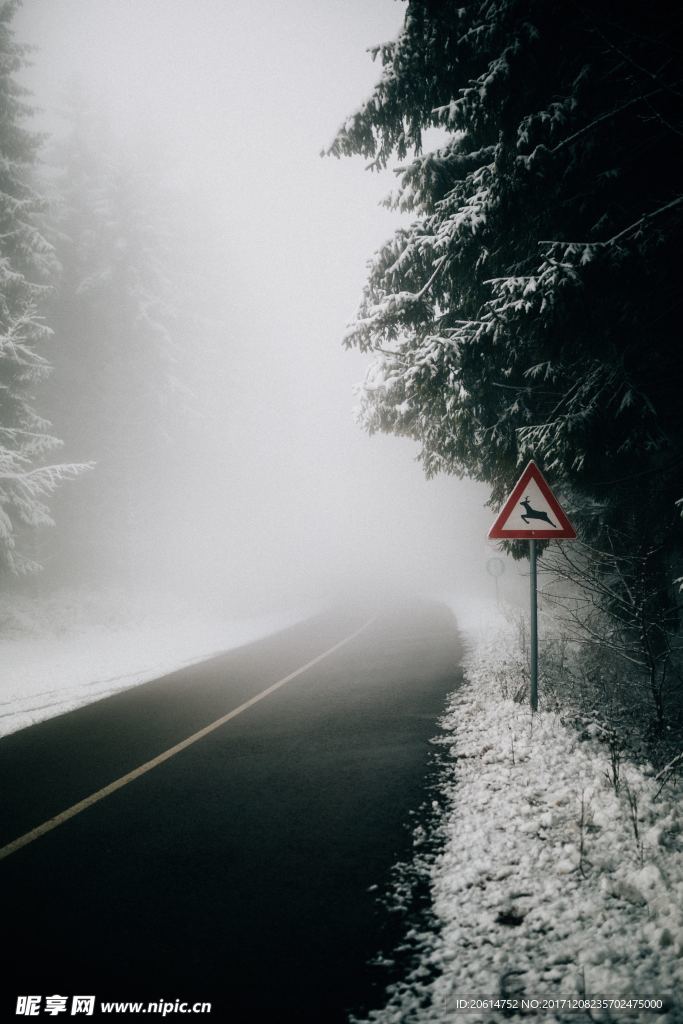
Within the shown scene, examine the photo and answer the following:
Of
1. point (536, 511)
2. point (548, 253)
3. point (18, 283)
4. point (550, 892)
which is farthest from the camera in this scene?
point (18, 283)

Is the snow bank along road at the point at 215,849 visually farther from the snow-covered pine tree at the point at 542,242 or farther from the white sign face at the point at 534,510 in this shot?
the snow-covered pine tree at the point at 542,242

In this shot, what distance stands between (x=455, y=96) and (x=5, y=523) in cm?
1281

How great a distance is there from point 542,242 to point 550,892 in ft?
16.7

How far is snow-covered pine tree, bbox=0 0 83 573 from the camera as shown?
1367 cm

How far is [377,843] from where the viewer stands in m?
3.91

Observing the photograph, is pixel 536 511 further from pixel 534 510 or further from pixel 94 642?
pixel 94 642

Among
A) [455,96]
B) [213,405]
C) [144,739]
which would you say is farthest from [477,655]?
[213,405]

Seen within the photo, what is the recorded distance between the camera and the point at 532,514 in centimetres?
619

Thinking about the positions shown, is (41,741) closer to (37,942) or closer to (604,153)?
(37,942)

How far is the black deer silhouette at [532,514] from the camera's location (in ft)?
20.2

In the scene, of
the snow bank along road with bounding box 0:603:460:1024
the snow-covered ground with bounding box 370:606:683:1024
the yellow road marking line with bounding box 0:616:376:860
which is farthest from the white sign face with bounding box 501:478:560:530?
the yellow road marking line with bounding box 0:616:376:860

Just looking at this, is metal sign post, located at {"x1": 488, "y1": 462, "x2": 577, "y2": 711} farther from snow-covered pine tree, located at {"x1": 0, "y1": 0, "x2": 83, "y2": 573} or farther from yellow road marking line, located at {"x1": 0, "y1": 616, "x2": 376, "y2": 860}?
snow-covered pine tree, located at {"x1": 0, "y1": 0, "x2": 83, "y2": 573}

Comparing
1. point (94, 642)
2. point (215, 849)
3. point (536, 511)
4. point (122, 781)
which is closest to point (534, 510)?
point (536, 511)

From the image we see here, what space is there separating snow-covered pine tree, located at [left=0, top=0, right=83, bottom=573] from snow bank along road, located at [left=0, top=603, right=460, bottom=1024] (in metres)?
8.45
